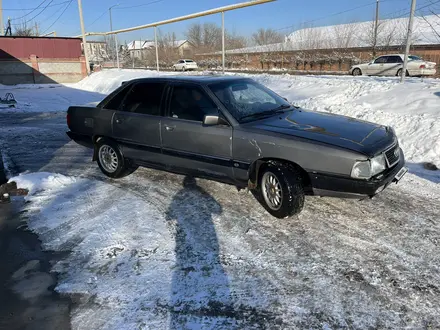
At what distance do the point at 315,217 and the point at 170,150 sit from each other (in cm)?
215

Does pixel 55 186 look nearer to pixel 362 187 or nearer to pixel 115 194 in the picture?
→ pixel 115 194

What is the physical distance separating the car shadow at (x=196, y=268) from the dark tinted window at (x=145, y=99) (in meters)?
1.40

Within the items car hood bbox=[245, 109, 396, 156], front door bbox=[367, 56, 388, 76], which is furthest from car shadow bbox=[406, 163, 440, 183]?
front door bbox=[367, 56, 388, 76]

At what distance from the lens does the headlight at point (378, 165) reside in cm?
371

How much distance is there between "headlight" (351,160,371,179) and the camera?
3642 millimetres

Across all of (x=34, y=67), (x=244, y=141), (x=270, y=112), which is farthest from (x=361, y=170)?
(x=34, y=67)

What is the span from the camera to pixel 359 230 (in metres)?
3.93

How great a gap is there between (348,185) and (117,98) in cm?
383

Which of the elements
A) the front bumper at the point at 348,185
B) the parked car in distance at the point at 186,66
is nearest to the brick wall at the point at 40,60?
the parked car in distance at the point at 186,66

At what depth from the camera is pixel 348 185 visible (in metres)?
3.71

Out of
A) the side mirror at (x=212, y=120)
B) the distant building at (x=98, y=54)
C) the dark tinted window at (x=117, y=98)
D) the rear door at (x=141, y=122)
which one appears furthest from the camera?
the distant building at (x=98, y=54)

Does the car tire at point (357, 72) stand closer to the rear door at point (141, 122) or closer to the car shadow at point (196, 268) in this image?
the rear door at point (141, 122)

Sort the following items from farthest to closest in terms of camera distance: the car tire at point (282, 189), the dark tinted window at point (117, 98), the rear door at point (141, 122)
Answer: the dark tinted window at point (117, 98)
the rear door at point (141, 122)
the car tire at point (282, 189)

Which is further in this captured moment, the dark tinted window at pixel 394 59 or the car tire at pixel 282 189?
the dark tinted window at pixel 394 59
